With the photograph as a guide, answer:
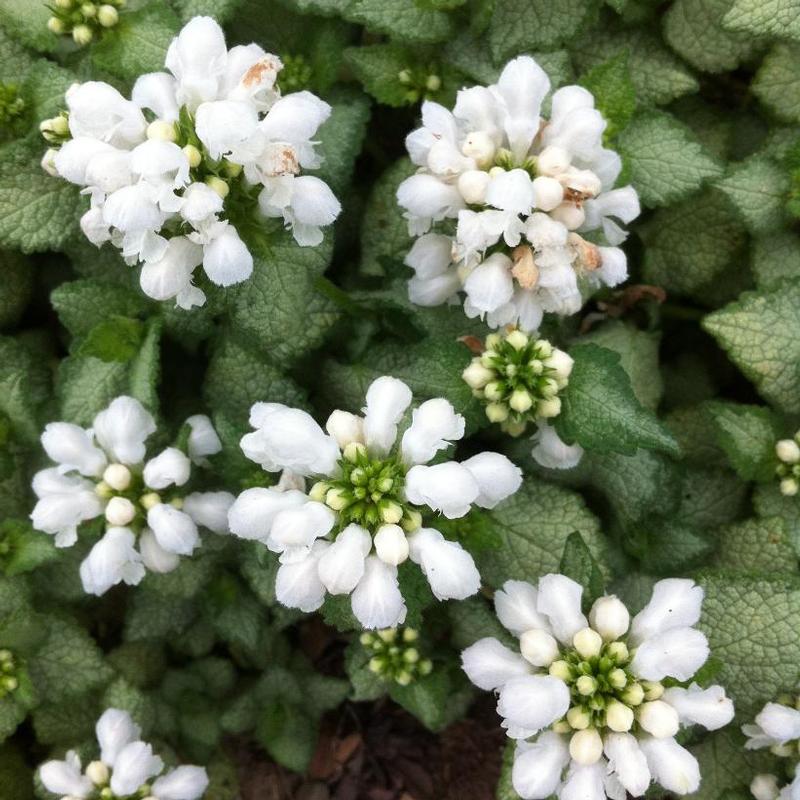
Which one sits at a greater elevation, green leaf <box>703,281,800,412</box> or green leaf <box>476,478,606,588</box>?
green leaf <box>703,281,800,412</box>

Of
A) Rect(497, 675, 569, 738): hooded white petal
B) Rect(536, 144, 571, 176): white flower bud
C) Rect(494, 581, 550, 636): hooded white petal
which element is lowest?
Rect(494, 581, 550, 636): hooded white petal

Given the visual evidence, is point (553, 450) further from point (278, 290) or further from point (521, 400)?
point (278, 290)

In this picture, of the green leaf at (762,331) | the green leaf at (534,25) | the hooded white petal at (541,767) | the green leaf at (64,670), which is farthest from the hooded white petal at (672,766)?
the green leaf at (534,25)

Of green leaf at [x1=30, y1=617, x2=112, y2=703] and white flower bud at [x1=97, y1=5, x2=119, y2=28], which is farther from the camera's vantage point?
green leaf at [x1=30, y1=617, x2=112, y2=703]

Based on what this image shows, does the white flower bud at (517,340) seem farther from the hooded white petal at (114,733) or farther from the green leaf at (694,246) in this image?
the hooded white petal at (114,733)

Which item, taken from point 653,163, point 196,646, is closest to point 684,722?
point 653,163

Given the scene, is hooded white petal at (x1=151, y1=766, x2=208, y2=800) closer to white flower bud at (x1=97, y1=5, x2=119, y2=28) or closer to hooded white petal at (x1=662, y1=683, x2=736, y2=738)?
hooded white petal at (x1=662, y1=683, x2=736, y2=738)

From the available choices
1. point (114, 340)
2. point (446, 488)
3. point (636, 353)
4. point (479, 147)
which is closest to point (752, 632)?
A: point (636, 353)

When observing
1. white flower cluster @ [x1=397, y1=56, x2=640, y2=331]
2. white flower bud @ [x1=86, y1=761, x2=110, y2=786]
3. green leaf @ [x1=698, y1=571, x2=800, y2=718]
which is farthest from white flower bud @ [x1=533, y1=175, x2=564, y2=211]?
white flower bud @ [x1=86, y1=761, x2=110, y2=786]
